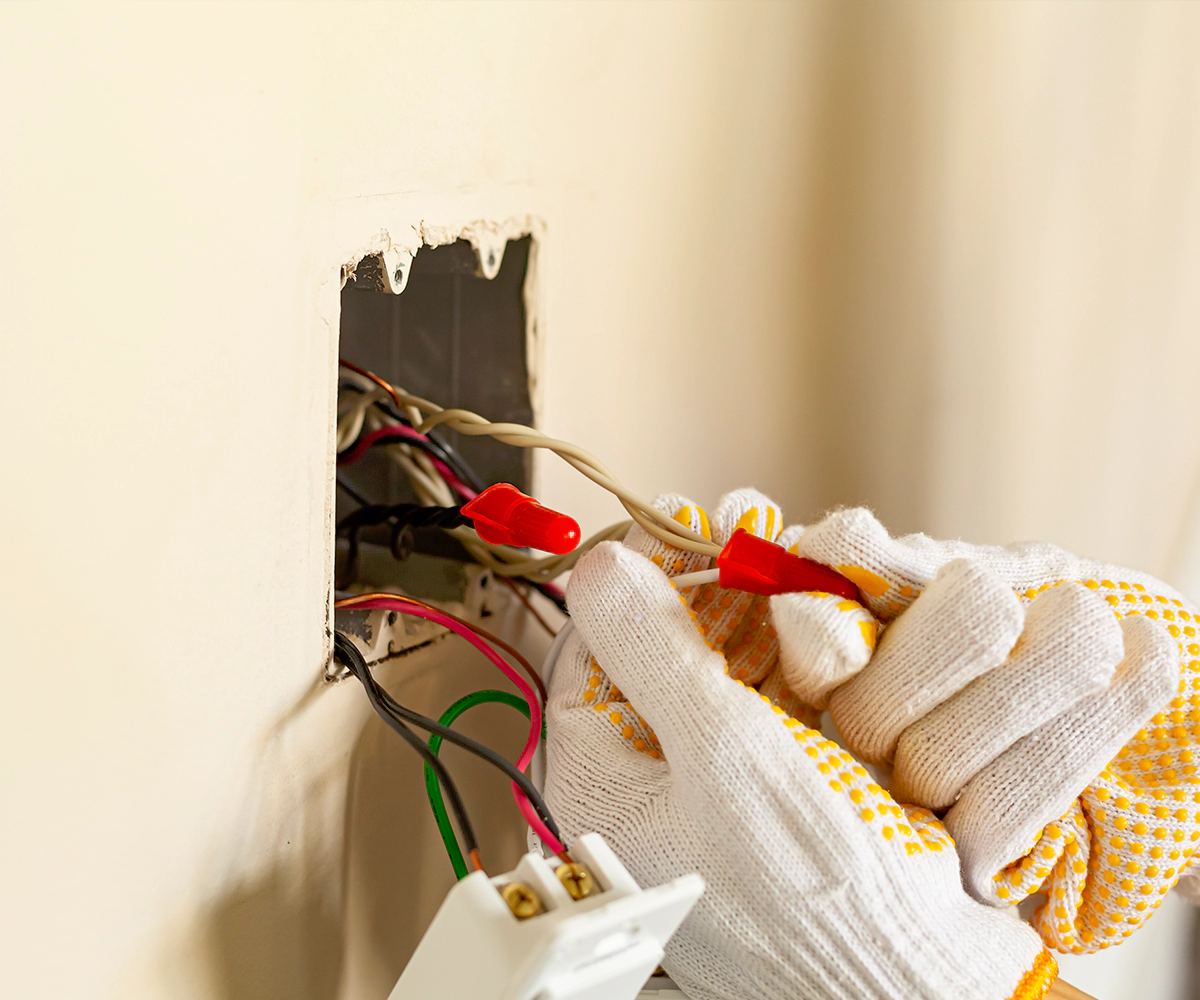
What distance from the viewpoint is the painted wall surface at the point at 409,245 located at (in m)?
0.33

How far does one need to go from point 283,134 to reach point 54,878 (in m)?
0.32

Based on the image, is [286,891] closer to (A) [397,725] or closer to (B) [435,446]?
(A) [397,725]

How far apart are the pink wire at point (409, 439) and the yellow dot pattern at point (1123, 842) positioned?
0.40 meters

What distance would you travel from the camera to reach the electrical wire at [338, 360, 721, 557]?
1.60ft

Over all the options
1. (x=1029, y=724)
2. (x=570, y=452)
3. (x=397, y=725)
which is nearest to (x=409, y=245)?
(x=570, y=452)

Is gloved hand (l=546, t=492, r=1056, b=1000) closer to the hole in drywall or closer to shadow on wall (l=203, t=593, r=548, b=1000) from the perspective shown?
shadow on wall (l=203, t=593, r=548, b=1000)

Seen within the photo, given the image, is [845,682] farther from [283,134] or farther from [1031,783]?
[283,134]

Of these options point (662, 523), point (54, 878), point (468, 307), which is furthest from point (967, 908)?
point (468, 307)

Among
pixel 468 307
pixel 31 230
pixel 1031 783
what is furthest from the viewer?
pixel 468 307

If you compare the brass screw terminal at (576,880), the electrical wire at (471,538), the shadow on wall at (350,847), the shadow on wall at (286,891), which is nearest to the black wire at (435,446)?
the electrical wire at (471,538)

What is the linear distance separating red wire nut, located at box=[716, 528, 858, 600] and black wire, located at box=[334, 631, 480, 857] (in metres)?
0.17

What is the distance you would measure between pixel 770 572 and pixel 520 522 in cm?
13

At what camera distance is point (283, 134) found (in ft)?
1.29

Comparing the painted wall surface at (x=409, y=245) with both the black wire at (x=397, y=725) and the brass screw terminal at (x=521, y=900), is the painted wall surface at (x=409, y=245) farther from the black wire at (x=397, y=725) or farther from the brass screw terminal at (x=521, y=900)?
the brass screw terminal at (x=521, y=900)
